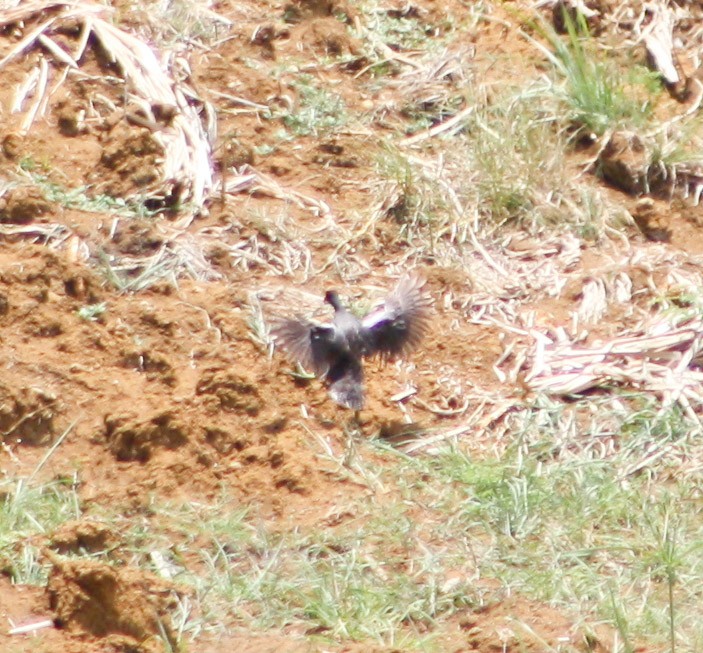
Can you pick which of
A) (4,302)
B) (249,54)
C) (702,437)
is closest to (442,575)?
(702,437)

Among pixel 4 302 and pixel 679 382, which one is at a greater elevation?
pixel 4 302

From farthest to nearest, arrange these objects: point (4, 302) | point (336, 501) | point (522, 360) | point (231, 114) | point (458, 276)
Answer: point (231, 114) → point (458, 276) → point (522, 360) → point (4, 302) → point (336, 501)

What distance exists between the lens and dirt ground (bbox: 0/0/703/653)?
4.50 metres

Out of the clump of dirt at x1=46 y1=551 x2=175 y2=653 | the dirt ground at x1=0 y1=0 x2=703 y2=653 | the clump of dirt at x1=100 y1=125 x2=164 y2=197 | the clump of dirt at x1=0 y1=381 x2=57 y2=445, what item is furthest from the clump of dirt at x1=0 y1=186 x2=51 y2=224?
the clump of dirt at x1=46 y1=551 x2=175 y2=653

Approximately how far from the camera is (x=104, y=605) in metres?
4.20

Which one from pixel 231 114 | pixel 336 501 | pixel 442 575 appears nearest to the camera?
pixel 442 575

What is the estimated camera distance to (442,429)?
5715mm

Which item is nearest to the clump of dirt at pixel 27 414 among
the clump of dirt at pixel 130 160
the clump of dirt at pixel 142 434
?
the clump of dirt at pixel 142 434

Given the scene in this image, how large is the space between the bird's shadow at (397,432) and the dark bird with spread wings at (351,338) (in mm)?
121

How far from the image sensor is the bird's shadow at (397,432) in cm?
562

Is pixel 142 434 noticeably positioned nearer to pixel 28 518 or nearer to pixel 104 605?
pixel 28 518

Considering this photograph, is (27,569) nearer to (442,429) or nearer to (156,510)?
(156,510)

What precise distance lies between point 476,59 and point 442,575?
3.49 m

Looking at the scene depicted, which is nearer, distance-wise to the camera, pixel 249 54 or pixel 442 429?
pixel 442 429
